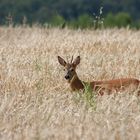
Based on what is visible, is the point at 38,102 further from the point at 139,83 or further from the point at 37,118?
the point at 139,83

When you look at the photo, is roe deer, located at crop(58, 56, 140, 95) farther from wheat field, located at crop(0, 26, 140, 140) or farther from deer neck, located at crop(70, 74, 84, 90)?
wheat field, located at crop(0, 26, 140, 140)

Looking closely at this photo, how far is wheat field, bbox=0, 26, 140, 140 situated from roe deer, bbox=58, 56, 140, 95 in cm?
14

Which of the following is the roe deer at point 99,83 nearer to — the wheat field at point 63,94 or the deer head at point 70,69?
the deer head at point 70,69

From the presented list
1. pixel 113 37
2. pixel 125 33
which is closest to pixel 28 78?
pixel 113 37

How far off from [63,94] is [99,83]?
46.3 inches

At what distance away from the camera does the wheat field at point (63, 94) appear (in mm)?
6559

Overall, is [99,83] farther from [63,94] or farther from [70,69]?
[63,94]

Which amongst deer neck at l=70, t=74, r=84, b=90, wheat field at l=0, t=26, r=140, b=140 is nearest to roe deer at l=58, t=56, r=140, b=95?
deer neck at l=70, t=74, r=84, b=90

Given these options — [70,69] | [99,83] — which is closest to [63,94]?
[99,83]

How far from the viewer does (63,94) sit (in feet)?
28.5

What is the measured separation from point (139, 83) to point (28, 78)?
4.53 feet

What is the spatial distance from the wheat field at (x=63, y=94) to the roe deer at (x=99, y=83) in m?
0.14

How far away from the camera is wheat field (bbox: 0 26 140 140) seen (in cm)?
656

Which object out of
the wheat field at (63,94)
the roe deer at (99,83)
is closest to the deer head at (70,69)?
the roe deer at (99,83)
